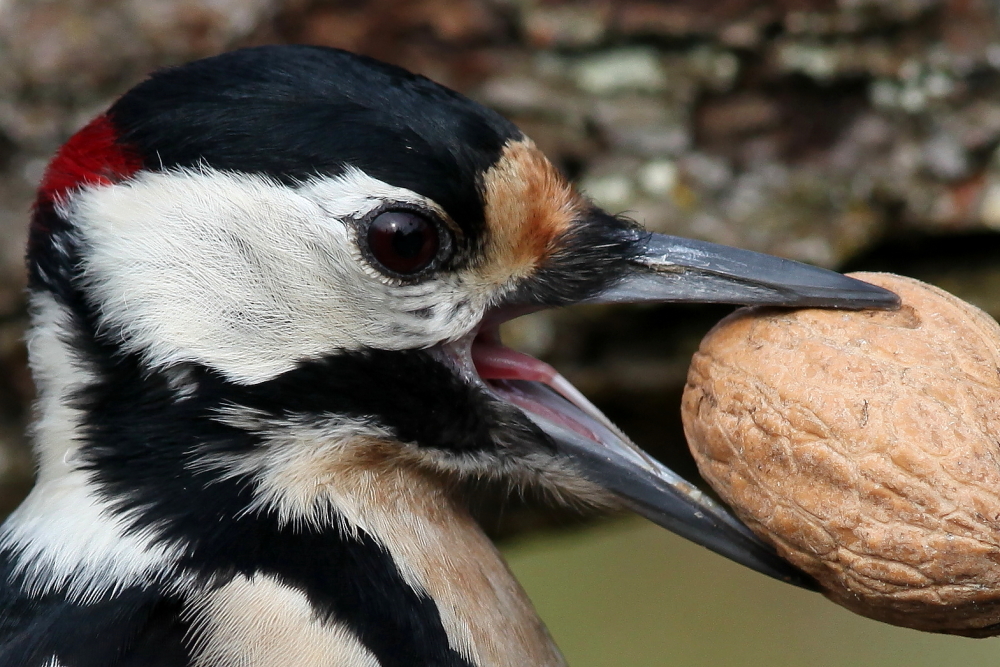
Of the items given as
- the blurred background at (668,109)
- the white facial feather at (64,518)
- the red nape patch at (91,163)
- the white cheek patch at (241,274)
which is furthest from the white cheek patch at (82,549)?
the blurred background at (668,109)

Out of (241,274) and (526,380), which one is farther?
(526,380)

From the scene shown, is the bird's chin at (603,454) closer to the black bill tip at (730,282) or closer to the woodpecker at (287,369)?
the woodpecker at (287,369)

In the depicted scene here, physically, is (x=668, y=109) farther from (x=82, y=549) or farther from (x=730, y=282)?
(x=82, y=549)

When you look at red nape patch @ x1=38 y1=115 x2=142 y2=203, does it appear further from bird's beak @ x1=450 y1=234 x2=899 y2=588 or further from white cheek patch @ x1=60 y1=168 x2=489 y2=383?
bird's beak @ x1=450 y1=234 x2=899 y2=588

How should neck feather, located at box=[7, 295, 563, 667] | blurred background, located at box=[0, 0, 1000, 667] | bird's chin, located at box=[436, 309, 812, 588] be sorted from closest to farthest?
1. neck feather, located at box=[7, 295, 563, 667]
2. bird's chin, located at box=[436, 309, 812, 588]
3. blurred background, located at box=[0, 0, 1000, 667]

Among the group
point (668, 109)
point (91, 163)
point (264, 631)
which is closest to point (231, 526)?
point (264, 631)

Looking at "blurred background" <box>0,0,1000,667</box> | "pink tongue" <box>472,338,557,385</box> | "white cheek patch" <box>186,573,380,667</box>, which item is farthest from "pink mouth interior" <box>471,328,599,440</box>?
"blurred background" <box>0,0,1000,667</box>
